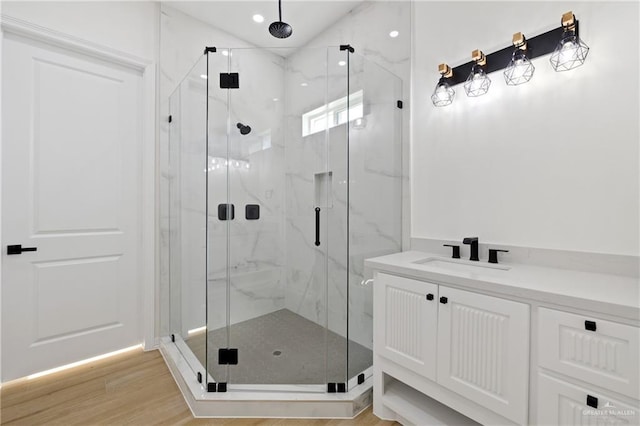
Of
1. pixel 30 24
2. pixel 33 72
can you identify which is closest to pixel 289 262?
pixel 33 72

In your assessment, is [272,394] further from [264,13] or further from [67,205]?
[264,13]

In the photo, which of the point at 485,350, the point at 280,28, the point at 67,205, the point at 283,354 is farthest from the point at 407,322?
the point at 67,205

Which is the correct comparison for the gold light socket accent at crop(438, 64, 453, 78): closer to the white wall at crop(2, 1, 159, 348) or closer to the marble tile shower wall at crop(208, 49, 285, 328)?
the marble tile shower wall at crop(208, 49, 285, 328)

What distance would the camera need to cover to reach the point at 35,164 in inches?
79.4

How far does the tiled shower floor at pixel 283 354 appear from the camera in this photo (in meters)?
1.82

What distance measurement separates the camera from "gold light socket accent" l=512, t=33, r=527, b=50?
146cm

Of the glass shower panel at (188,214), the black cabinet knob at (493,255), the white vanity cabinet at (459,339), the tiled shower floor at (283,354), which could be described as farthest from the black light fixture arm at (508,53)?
the tiled shower floor at (283,354)

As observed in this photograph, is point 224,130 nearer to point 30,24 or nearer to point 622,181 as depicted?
point 30,24

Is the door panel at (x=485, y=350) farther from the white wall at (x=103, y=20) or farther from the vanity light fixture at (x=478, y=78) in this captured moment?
the white wall at (x=103, y=20)

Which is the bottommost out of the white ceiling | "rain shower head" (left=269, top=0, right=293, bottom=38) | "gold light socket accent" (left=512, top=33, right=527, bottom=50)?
"gold light socket accent" (left=512, top=33, right=527, bottom=50)

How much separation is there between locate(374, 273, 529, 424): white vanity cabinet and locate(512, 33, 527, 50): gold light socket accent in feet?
4.20

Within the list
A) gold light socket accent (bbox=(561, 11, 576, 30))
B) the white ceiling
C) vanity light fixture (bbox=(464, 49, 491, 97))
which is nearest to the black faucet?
vanity light fixture (bbox=(464, 49, 491, 97))

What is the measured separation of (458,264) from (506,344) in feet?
1.97

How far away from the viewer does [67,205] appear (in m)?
2.13
